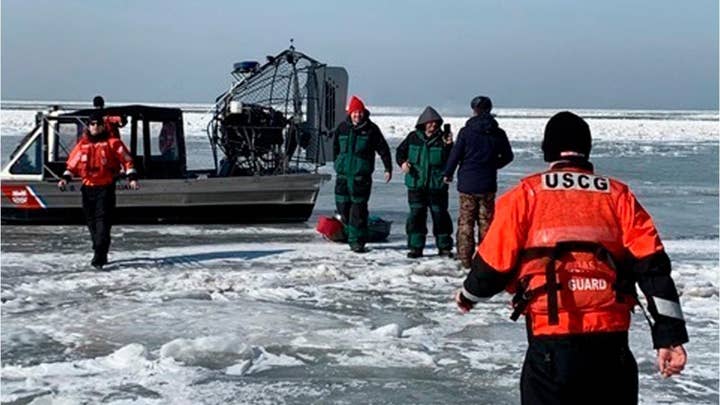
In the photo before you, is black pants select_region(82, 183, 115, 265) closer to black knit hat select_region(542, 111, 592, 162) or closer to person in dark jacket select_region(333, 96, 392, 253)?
person in dark jacket select_region(333, 96, 392, 253)

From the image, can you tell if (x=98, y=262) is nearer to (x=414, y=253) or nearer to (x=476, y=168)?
(x=414, y=253)

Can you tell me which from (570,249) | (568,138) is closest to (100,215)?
(568,138)

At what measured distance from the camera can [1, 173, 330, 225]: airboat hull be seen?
11.9 metres

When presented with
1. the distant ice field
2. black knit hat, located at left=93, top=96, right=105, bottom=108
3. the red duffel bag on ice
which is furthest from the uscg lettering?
black knit hat, located at left=93, top=96, right=105, bottom=108

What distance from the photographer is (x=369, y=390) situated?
516 centimetres

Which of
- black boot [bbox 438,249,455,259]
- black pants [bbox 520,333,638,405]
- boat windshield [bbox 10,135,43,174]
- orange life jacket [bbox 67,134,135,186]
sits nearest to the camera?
black pants [bbox 520,333,638,405]

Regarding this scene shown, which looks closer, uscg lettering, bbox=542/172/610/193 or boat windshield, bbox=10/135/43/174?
uscg lettering, bbox=542/172/610/193

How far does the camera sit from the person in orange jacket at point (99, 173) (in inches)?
347

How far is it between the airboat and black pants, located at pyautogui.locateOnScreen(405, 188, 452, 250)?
9.47 ft

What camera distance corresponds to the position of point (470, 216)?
29.4 feet

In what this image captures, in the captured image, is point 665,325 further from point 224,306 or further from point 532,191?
point 224,306

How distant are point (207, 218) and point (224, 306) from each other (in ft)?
17.2

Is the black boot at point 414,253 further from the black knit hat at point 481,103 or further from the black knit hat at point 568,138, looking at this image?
the black knit hat at point 568,138

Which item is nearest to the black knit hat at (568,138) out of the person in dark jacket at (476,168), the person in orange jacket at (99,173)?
the person in dark jacket at (476,168)
